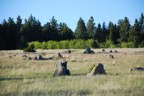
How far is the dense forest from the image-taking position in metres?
98.9

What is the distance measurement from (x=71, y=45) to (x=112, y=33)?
1699 centimetres

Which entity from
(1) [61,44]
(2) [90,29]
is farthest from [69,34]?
(1) [61,44]

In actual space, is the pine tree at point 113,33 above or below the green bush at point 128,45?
above

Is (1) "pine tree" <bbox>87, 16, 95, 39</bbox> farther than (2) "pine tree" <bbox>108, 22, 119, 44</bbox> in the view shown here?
Yes

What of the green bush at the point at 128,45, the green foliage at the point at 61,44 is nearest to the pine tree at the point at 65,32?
the green foliage at the point at 61,44

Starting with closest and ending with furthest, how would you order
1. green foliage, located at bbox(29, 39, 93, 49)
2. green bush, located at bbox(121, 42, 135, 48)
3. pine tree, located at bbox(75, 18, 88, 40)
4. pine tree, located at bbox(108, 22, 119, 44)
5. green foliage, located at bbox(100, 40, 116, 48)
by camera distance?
1. green foliage, located at bbox(29, 39, 93, 49)
2. green bush, located at bbox(121, 42, 135, 48)
3. green foliage, located at bbox(100, 40, 116, 48)
4. pine tree, located at bbox(108, 22, 119, 44)
5. pine tree, located at bbox(75, 18, 88, 40)

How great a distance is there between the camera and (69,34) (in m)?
119

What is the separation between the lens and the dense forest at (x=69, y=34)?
324ft

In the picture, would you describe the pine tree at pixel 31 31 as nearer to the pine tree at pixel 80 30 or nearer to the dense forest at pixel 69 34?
the dense forest at pixel 69 34

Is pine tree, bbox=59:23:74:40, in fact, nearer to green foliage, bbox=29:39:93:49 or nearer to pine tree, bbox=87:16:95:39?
pine tree, bbox=87:16:95:39

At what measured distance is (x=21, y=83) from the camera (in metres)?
17.5

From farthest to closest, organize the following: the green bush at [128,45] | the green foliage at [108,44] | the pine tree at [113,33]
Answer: the pine tree at [113,33] → the green foliage at [108,44] → the green bush at [128,45]

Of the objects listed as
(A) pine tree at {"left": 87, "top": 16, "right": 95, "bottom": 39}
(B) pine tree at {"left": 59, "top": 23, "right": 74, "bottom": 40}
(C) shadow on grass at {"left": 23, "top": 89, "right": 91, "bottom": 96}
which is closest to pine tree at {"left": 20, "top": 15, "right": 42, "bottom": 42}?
(B) pine tree at {"left": 59, "top": 23, "right": 74, "bottom": 40}

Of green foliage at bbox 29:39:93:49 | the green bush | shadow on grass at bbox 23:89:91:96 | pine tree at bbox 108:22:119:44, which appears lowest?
shadow on grass at bbox 23:89:91:96
